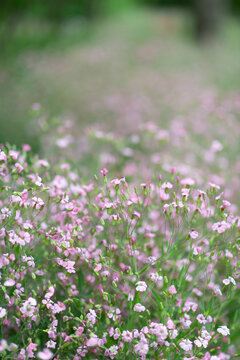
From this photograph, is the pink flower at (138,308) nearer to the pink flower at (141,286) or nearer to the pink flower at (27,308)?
the pink flower at (141,286)

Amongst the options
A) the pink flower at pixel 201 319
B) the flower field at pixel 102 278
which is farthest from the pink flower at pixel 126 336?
the pink flower at pixel 201 319

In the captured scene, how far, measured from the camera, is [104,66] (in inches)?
424

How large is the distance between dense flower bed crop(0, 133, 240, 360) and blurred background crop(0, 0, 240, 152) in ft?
6.39

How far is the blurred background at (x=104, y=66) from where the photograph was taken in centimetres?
727

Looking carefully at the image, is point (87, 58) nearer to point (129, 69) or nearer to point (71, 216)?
point (129, 69)

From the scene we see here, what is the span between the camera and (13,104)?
23.3 ft

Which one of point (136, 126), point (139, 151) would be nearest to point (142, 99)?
point (136, 126)

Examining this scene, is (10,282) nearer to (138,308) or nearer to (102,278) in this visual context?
(102,278)

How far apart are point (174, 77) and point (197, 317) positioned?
8.27 metres

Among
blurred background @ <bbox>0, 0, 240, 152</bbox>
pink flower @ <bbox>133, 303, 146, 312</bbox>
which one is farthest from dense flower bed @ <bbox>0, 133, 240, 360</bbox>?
blurred background @ <bbox>0, 0, 240, 152</bbox>

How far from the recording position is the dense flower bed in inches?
89.4

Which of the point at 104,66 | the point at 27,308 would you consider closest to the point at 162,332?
the point at 27,308

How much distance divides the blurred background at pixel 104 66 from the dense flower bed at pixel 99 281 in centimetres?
195

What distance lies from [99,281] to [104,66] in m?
8.86
